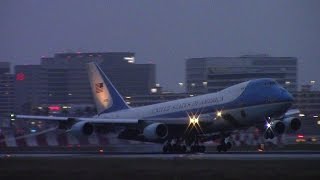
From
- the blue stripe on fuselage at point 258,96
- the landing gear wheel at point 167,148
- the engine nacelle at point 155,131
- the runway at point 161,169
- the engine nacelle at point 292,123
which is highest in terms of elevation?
the blue stripe on fuselage at point 258,96

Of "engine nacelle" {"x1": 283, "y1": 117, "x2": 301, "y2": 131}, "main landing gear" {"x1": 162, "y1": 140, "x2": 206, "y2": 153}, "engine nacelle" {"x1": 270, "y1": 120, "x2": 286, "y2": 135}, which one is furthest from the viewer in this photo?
"engine nacelle" {"x1": 283, "y1": 117, "x2": 301, "y2": 131}

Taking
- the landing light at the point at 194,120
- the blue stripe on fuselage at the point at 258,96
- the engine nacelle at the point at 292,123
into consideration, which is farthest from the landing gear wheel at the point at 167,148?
the engine nacelle at the point at 292,123

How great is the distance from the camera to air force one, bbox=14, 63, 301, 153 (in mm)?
69000

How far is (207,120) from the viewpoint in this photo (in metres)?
70.6

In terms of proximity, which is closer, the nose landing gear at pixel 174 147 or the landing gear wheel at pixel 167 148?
the nose landing gear at pixel 174 147

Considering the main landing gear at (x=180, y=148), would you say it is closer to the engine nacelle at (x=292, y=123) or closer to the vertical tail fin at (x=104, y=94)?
the engine nacelle at (x=292, y=123)

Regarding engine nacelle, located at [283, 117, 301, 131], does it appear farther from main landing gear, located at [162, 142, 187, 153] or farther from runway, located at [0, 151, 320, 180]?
runway, located at [0, 151, 320, 180]

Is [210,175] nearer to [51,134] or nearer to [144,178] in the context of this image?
[144,178]

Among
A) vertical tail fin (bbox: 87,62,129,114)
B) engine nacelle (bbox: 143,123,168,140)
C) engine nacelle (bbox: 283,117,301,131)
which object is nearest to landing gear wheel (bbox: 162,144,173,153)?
engine nacelle (bbox: 143,123,168,140)

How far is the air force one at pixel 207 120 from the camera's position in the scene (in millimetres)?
69000

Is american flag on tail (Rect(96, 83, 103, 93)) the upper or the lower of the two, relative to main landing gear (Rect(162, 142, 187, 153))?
upper

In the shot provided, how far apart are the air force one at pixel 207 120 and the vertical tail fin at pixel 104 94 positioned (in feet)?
15.9

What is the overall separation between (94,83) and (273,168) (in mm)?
44783

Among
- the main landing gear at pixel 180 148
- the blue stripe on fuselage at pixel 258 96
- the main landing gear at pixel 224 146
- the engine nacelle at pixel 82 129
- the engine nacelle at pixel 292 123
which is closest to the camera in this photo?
the blue stripe on fuselage at pixel 258 96
